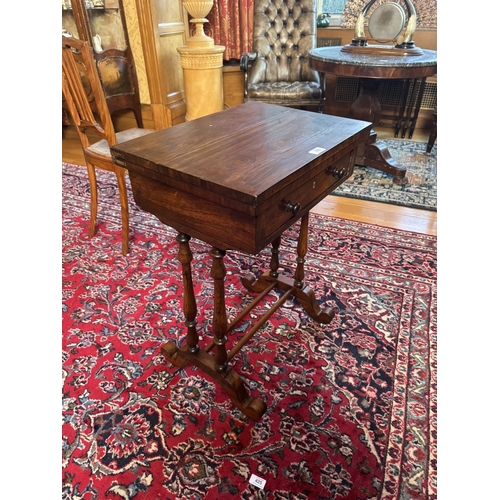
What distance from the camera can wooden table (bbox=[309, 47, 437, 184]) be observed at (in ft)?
Answer: 8.21

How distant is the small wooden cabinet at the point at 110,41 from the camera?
3330 mm

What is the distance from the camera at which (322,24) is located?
13.3ft

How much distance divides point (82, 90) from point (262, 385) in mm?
1743

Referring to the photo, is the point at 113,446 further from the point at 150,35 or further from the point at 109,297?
the point at 150,35

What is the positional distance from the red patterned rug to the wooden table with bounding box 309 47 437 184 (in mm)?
1131

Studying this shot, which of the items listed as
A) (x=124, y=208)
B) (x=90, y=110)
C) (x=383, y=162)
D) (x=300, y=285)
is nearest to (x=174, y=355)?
(x=300, y=285)

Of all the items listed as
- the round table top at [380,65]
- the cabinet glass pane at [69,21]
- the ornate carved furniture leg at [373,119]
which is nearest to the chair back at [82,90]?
the round table top at [380,65]

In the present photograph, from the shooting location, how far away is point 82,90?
1957 millimetres

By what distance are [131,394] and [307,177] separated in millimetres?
1077

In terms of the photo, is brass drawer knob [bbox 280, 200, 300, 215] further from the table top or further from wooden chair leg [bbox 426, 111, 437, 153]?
wooden chair leg [bbox 426, 111, 437, 153]

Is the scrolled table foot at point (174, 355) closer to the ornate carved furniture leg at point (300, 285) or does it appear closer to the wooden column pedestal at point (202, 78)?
the ornate carved furniture leg at point (300, 285)

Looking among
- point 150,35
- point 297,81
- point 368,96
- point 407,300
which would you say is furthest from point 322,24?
point 407,300

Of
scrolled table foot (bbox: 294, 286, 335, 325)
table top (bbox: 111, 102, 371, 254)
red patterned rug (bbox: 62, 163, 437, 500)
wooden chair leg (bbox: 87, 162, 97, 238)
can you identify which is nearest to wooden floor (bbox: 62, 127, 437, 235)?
red patterned rug (bbox: 62, 163, 437, 500)

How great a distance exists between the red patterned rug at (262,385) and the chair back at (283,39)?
88.0 inches
